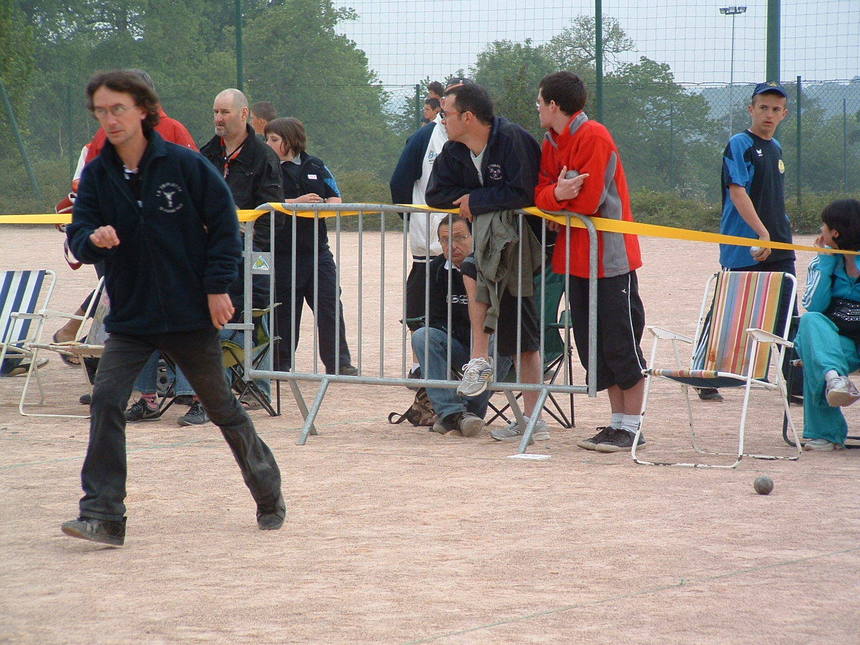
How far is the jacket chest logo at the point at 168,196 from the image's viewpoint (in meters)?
5.07

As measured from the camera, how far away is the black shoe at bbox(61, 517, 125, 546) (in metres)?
4.92

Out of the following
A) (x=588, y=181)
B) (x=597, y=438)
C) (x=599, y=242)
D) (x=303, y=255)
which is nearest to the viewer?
(x=588, y=181)

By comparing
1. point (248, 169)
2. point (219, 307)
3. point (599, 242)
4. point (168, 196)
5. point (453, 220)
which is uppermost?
point (248, 169)

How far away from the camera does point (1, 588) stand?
14.7ft

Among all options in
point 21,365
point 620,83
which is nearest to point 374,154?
point 620,83

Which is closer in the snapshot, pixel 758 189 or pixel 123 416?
pixel 123 416

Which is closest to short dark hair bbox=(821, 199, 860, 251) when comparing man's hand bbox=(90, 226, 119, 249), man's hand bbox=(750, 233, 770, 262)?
man's hand bbox=(750, 233, 770, 262)

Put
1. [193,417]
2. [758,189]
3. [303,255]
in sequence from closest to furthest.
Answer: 1. [193,417]
2. [758,189]
3. [303,255]

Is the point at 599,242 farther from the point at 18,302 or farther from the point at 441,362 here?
the point at 18,302

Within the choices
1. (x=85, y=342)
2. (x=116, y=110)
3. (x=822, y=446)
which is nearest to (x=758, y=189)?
(x=822, y=446)

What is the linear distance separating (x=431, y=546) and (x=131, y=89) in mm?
2131

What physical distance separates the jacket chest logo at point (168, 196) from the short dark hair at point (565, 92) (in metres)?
2.70

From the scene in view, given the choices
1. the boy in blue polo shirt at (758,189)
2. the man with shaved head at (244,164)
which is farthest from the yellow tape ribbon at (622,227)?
the man with shaved head at (244,164)

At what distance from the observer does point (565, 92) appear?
7.09 metres
